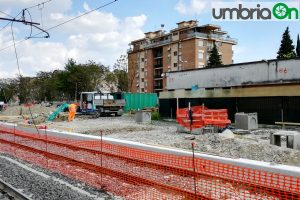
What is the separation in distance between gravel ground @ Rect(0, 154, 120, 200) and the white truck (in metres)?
24.7

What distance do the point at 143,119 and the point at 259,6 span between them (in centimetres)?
1306

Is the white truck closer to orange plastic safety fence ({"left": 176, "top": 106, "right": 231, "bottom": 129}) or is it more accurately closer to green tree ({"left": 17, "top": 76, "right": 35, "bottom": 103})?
orange plastic safety fence ({"left": 176, "top": 106, "right": 231, "bottom": 129})

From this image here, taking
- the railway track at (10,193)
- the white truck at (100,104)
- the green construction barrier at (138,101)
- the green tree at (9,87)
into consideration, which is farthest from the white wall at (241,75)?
the green tree at (9,87)

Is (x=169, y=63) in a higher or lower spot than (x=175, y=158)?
higher

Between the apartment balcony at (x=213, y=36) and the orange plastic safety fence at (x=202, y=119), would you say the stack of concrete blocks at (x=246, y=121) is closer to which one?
the orange plastic safety fence at (x=202, y=119)

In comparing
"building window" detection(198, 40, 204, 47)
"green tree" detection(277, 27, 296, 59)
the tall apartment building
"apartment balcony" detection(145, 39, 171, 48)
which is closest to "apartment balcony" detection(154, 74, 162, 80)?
the tall apartment building

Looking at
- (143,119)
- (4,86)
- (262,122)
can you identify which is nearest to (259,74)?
(262,122)

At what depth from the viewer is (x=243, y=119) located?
2256 cm

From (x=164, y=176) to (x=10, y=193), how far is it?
3.70 meters

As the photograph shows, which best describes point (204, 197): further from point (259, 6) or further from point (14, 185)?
point (259, 6)

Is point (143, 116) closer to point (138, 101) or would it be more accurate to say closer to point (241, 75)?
point (241, 75)

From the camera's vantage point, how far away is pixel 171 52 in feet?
278

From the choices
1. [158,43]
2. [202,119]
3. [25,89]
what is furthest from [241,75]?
[25,89]

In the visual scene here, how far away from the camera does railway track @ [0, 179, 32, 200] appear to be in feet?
25.3
